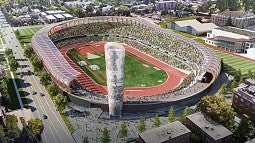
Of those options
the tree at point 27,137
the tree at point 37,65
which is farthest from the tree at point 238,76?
the tree at point 37,65

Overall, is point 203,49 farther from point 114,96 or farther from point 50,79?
point 50,79

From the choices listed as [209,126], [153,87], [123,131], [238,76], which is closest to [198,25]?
[238,76]

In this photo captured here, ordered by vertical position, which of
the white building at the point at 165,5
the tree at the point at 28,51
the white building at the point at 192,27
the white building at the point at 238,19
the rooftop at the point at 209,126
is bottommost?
the rooftop at the point at 209,126

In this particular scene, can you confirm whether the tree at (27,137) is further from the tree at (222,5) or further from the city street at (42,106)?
the tree at (222,5)

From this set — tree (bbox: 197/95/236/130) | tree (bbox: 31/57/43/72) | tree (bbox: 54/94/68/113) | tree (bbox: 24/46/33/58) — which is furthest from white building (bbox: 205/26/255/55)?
tree (bbox: 54/94/68/113)

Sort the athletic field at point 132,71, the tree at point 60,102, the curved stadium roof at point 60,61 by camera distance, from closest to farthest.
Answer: the tree at point 60,102, the curved stadium roof at point 60,61, the athletic field at point 132,71

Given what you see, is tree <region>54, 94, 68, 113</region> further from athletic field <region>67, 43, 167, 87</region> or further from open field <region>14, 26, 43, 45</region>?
open field <region>14, 26, 43, 45</region>
